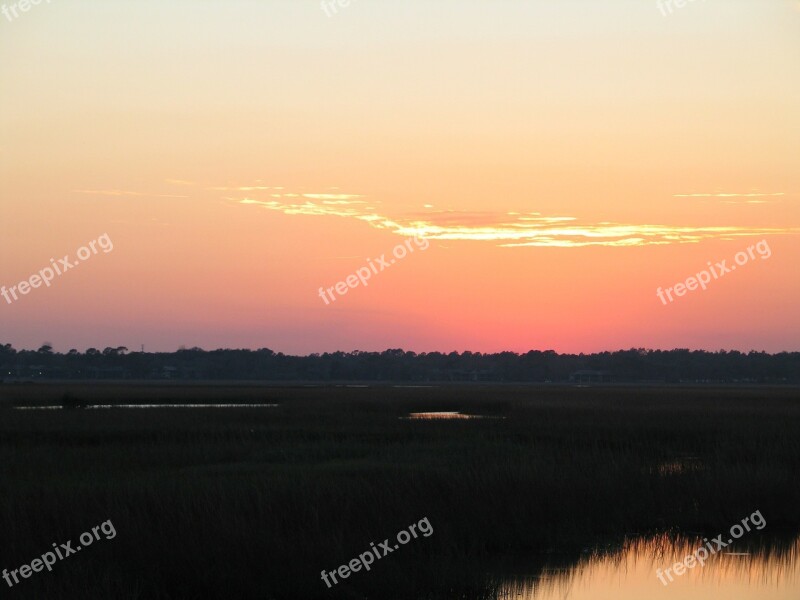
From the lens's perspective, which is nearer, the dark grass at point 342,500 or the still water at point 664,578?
the dark grass at point 342,500

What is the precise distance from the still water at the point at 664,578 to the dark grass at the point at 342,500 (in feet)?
2.21

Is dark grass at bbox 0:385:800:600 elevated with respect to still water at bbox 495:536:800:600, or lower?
elevated

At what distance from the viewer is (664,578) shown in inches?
714

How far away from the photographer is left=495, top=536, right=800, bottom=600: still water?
16.9 metres

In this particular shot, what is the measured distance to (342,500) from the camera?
1995 cm

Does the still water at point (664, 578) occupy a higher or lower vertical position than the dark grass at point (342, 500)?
lower

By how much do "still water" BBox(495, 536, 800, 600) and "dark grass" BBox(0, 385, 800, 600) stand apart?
675mm

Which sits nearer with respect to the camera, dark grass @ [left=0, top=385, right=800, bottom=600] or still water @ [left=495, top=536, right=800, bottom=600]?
dark grass @ [left=0, top=385, right=800, bottom=600]

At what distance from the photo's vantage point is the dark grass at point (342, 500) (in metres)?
15.5

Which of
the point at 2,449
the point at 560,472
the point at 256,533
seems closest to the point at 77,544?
the point at 256,533

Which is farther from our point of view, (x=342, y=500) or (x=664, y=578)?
(x=342, y=500)

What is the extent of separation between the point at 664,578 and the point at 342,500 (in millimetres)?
6281

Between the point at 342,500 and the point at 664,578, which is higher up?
the point at 342,500

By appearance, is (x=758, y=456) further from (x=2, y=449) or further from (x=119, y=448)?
(x=2, y=449)
